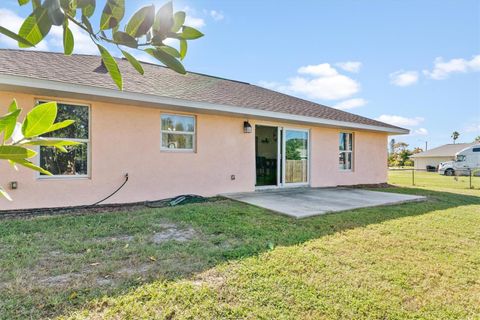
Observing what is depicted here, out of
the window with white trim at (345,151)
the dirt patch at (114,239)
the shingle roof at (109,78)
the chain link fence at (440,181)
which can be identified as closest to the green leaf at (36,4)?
the dirt patch at (114,239)

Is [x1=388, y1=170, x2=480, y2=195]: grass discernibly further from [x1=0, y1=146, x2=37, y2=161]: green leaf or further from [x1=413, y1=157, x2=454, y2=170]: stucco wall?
[x1=413, y1=157, x2=454, y2=170]: stucco wall

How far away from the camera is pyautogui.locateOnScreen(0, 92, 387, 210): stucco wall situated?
6.12 meters

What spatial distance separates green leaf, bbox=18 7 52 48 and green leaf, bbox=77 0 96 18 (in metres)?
0.08

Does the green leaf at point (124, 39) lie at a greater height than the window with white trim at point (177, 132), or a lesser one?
lesser

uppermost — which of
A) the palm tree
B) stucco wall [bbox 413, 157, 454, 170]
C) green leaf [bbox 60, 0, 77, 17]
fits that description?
the palm tree

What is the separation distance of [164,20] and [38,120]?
364mm

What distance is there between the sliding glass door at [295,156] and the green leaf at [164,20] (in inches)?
371

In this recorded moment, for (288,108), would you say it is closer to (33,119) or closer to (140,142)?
(140,142)

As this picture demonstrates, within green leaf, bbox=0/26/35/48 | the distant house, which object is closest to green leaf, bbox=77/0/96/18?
green leaf, bbox=0/26/35/48

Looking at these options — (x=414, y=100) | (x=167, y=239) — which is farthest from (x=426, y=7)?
(x=414, y=100)

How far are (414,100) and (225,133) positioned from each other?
2050cm

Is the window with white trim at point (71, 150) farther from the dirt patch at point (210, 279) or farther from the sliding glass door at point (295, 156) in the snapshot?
the sliding glass door at point (295, 156)

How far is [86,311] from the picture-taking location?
240cm

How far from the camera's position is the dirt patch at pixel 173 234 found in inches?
169
